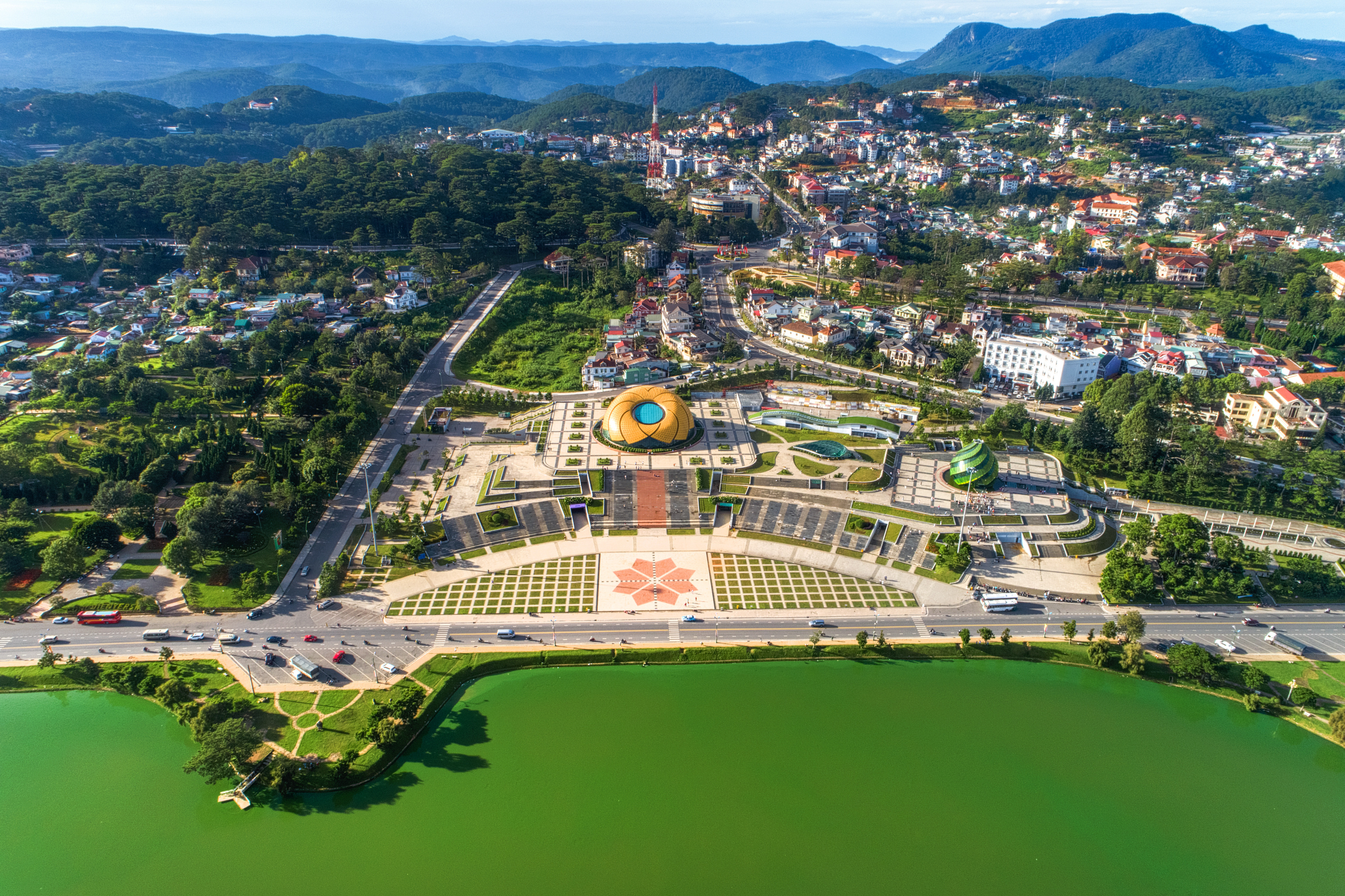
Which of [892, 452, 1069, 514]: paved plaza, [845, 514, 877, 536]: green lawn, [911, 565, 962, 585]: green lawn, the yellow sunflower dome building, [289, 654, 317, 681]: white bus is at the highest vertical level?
the yellow sunflower dome building

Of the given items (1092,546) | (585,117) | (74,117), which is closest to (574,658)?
(1092,546)

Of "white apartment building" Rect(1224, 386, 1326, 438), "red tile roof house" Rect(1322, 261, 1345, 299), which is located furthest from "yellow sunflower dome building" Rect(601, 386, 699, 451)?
"red tile roof house" Rect(1322, 261, 1345, 299)

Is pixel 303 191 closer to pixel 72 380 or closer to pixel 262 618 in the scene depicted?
pixel 72 380

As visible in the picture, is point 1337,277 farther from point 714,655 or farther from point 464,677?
point 464,677

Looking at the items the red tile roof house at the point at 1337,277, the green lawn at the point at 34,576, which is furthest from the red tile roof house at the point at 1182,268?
the green lawn at the point at 34,576

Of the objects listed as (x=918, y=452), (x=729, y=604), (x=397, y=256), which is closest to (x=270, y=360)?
(x=397, y=256)

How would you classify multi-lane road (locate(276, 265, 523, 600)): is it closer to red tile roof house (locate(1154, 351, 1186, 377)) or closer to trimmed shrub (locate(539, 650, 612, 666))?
trimmed shrub (locate(539, 650, 612, 666))

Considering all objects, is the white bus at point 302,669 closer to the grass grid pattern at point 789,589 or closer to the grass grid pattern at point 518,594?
the grass grid pattern at point 518,594
